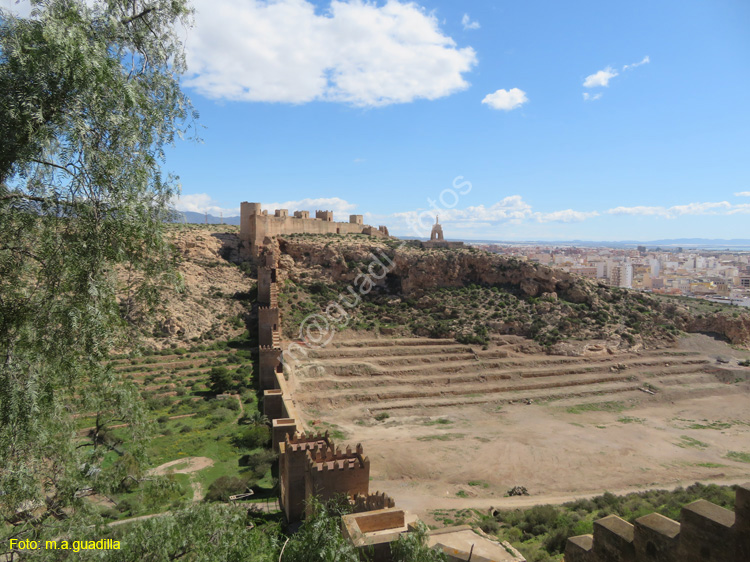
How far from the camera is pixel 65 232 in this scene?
4477 millimetres

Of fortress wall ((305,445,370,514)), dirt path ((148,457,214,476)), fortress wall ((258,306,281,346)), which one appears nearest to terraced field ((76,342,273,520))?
dirt path ((148,457,214,476))

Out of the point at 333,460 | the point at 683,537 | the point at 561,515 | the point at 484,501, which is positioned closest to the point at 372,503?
the point at 333,460

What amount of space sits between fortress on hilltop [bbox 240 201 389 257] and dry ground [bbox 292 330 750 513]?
14.2 meters

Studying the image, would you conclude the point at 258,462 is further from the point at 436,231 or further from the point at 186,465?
the point at 436,231

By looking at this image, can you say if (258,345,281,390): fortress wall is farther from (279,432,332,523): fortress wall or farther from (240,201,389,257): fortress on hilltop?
(240,201,389,257): fortress on hilltop

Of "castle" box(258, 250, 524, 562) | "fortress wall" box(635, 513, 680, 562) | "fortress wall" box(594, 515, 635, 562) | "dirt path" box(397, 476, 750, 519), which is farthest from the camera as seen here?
"dirt path" box(397, 476, 750, 519)

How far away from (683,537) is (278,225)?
39.7 metres

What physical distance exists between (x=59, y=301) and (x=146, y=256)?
39.5 inches

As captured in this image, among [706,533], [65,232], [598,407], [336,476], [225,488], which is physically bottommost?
[598,407]

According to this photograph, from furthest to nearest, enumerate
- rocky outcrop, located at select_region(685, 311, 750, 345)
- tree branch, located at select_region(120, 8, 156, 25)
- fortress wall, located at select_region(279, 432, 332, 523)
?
1. rocky outcrop, located at select_region(685, 311, 750, 345)
2. fortress wall, located at select_region(279, 432, 332, 523)
3. tree branch, located at select_region(120, 8, 156, 25)

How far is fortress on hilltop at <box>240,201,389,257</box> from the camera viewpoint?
129ft

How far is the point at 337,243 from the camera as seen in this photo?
1657 inches

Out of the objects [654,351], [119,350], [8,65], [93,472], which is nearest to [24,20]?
[8,65]

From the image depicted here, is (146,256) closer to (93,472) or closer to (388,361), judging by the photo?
(93,472)
